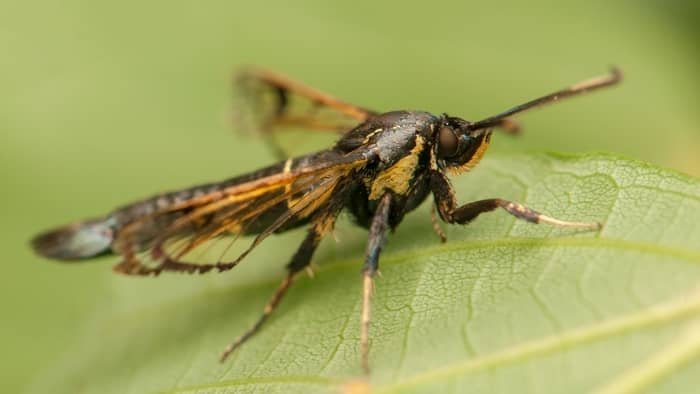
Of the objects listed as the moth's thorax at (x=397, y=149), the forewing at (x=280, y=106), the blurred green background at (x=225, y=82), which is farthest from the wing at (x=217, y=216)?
the blurred green background at (x=225, y=82)

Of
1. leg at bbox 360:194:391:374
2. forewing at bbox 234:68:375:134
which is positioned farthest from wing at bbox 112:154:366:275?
forewing at bbox 234:68:375:134

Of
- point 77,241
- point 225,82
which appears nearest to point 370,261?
point 77,241

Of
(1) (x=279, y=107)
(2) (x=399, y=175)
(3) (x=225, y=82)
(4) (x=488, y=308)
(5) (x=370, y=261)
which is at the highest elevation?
(3) (x=225, y=82)

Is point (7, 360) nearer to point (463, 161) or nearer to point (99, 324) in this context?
point (99, 324)

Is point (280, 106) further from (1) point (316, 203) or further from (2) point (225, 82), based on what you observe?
(1) point (316, 203)

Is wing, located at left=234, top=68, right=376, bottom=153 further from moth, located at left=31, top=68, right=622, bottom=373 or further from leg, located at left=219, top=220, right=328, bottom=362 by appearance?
leg, located at left=219, top=220, right=328, bottom=362

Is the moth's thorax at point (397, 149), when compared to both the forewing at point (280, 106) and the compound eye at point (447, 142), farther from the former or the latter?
the forewing at point (280, 106)
